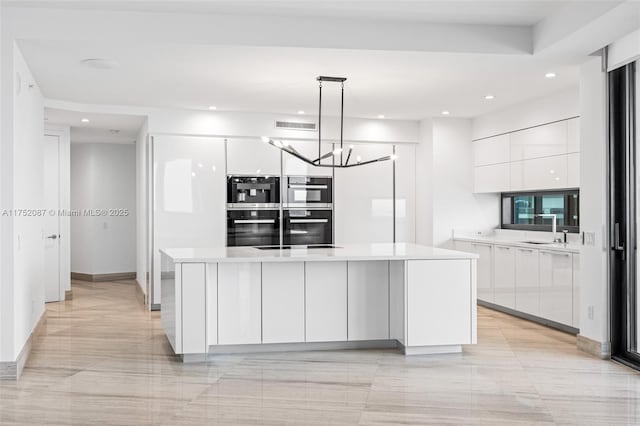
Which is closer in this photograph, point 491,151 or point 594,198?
point 594,198

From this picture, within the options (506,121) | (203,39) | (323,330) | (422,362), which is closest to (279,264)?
(323,330)

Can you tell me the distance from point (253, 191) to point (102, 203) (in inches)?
149

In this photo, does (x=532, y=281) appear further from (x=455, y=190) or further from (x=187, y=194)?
(x=187, y=194)

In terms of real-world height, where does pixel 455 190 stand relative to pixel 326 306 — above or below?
above

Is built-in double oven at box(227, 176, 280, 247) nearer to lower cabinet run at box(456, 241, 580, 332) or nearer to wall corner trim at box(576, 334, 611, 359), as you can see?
lower cabinet run at box(456, 241, 580, 332)

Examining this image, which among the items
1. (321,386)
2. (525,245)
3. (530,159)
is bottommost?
(321,386)

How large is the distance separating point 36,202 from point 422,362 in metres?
3.73

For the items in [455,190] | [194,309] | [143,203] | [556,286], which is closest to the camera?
[194,309]

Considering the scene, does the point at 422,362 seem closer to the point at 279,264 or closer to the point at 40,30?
the point at 279,264

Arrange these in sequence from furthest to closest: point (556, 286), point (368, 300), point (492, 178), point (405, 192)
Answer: point (405, 192) < point (492, 178) < point (556, 286) < point (368, 300)

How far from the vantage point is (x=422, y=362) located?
4.55 metres

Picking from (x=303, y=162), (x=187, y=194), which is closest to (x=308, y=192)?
(x=303, y=162)

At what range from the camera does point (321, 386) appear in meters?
3.93

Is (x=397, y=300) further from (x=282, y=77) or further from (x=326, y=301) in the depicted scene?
(x=282, y=77)
